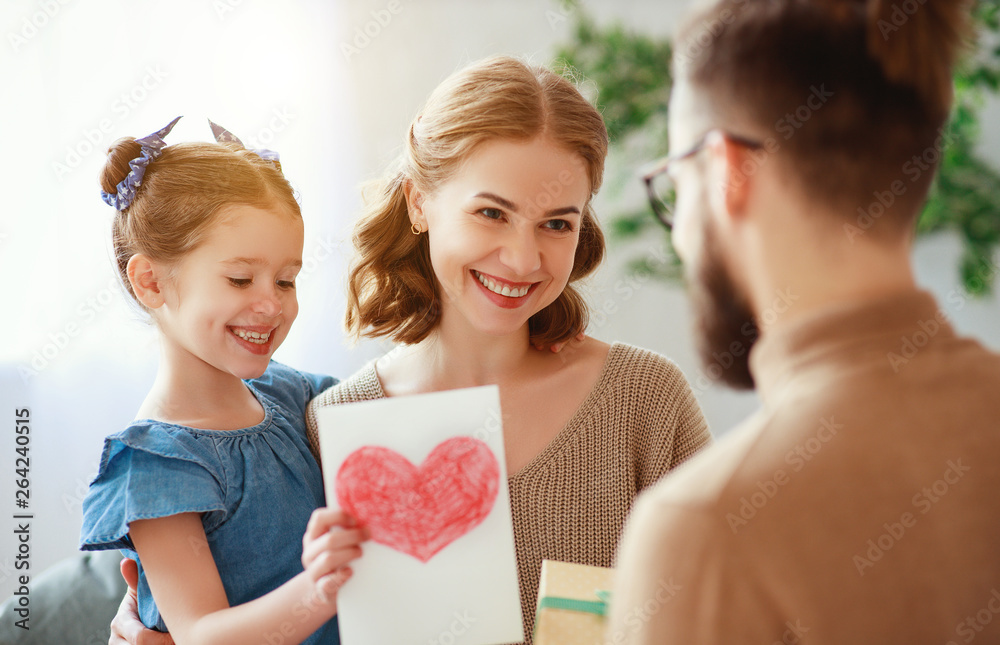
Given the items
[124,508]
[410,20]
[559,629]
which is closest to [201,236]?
[124,508]

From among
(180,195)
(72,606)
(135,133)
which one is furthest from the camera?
(135,133)

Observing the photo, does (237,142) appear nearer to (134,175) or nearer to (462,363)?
(134,175)

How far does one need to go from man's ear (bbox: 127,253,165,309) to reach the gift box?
0.84m

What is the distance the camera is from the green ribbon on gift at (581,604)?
3.20ft

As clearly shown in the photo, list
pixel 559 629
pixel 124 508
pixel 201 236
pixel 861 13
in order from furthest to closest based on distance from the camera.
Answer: pixel 201 236
pixel 124 508
pixel 559 629
pixel 861 13

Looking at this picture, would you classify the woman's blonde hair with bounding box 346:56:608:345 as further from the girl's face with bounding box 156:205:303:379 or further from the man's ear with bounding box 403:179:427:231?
the girl's face with bounding box 156:205:303:379

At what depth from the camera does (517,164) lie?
4.61ft

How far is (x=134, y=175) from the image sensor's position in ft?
4.53

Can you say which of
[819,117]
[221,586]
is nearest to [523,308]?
Answer: [221,586]

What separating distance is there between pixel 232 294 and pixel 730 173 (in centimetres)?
90

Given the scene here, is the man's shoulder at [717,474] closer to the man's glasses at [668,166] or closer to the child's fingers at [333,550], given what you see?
the man's glasses at [668,166]

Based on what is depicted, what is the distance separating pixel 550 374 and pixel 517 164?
1.52 ft

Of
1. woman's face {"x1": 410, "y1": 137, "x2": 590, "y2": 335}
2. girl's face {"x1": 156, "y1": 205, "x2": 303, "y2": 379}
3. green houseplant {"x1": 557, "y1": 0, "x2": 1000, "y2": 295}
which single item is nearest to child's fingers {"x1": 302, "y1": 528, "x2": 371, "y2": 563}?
girl's face {"x1": 156, "y1": 205, "x2": 303, "y2": 379}

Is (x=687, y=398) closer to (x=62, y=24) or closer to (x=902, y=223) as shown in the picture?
(x=902, y=223)
